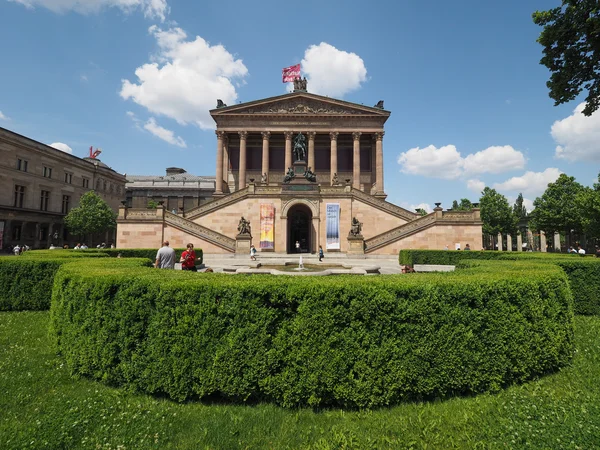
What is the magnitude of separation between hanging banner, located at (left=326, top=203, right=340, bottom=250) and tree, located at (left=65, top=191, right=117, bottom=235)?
37299 mm

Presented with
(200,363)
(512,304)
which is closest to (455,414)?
(512,304)

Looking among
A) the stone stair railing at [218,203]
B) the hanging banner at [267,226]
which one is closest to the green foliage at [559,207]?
the hanging banner at [267,226]

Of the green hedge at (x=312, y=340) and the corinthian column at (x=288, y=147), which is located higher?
the corinthian column at (x=288, y=147)

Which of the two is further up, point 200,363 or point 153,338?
point 153,338

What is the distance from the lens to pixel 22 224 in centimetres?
4388

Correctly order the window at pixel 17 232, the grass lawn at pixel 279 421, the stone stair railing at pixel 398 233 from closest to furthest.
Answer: the grass lawn at pixel 279 421
the stone stair railing at pixel 398 233
the window at pixel 17 232

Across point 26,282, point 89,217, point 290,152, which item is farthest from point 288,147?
point 26,282

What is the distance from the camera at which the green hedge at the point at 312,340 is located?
4.32m

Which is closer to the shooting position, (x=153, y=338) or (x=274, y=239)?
(x=153, y=338)

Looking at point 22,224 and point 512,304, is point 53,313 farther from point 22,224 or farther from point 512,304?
point 22,224

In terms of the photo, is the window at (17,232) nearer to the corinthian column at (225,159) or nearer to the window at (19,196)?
the window at (19,196)

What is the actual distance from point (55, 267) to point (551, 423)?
495 inches

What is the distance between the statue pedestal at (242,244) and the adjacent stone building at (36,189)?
102 ft

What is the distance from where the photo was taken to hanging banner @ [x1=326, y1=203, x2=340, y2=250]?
107 feet
